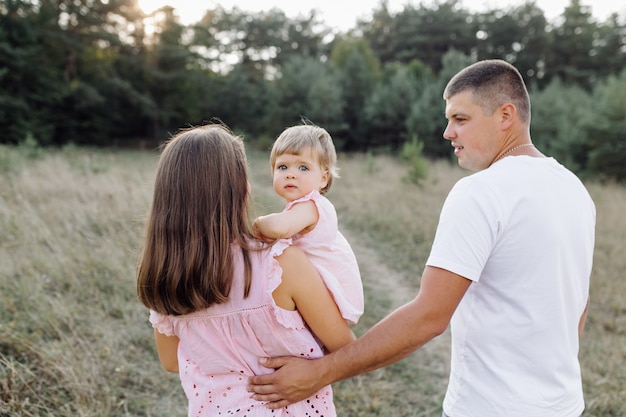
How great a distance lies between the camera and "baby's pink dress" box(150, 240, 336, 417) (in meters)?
1.48

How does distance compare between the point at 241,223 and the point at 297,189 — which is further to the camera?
the point at 297,189

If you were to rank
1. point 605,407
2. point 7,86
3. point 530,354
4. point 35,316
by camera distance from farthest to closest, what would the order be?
point 7,86 < point 35,316 < point 605,407 < point 530,354

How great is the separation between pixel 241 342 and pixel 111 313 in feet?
10.7

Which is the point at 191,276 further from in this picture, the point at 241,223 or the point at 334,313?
the point at 334,313

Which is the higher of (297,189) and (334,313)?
(297,189)

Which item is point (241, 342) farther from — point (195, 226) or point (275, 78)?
point (275, 78)

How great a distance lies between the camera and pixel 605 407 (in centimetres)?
351

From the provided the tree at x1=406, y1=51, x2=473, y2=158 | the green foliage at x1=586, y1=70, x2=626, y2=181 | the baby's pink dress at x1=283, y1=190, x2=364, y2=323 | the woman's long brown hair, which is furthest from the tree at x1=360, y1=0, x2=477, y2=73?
the woman's long brown hair

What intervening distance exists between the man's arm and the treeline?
1874cm

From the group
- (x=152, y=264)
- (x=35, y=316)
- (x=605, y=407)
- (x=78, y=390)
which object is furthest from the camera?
(x=35, y=316)

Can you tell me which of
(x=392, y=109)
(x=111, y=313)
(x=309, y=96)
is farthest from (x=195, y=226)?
(x=392, y=109)

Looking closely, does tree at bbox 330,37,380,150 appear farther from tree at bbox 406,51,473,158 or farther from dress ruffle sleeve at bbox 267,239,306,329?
dress ruffle sleeve at bbox 267,239,306,329

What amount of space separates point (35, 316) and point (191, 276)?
10.1 ft

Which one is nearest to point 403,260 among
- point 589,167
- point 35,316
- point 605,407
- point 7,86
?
point 605,407
